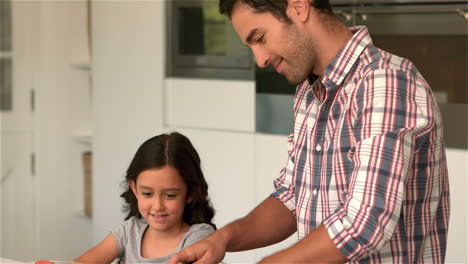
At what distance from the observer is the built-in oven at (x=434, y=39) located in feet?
8.55

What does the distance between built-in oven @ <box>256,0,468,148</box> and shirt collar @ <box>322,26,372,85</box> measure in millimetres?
1353

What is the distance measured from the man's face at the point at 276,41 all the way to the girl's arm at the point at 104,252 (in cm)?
63

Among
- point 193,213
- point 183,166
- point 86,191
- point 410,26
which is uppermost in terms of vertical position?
point 410,26

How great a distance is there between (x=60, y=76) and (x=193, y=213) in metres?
2.25

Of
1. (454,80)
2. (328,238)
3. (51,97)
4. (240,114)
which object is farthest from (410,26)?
(51,97)

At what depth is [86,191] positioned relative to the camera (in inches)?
155

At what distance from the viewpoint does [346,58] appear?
1.34 meters

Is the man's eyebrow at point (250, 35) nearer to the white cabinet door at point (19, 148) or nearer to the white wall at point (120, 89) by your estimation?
the white wall at point (120, 89)

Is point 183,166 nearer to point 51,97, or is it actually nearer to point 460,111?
point 460,111

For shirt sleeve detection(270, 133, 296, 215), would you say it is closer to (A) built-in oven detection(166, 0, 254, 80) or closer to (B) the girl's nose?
(B) the girl's nose

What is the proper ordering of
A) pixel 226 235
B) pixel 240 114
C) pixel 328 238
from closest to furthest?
1. pixel 328 238
2. pixel 226 235
3. pixel 240 114

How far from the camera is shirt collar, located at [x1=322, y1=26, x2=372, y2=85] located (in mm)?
1336

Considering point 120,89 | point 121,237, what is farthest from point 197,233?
point 120,89

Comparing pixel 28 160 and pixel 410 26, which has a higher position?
pixel 410 26
